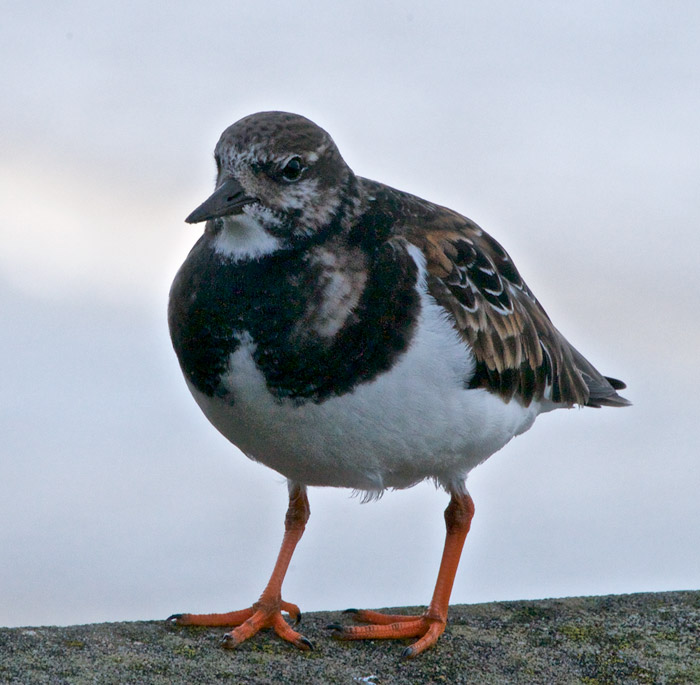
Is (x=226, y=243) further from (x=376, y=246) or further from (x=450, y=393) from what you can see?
(x=450, y=393)

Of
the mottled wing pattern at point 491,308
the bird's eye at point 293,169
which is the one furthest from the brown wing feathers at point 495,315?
the bird's eye at point 293,169

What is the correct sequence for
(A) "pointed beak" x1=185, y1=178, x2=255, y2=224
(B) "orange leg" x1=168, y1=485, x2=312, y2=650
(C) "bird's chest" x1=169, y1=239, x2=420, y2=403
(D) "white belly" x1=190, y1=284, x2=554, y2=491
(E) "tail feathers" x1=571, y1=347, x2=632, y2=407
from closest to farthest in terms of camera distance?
(A) "pointed beak" x1=185, y1=178, x2=255, y2=224 < (C) "bird's chest" x1=169, y1=239, x2=420, y2=403 < (D) "white belly" x1=190, y1=284, x2=554, y2=491 < (B) "orange leg" x1=168, y1=485, x2=312, y2=650 < (E) "tail feathers" x1=571, y1=347, x2=632, y2=407

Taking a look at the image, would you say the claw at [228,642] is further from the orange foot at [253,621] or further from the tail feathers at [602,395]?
the tail feathers at [602,395]

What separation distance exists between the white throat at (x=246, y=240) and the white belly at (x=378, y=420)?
51 centimetres


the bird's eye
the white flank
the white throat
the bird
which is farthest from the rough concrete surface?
the bird's eye

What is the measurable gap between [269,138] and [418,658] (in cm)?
335

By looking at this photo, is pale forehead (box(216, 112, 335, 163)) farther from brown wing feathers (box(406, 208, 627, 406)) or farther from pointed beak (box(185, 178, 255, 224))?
brown wing feathers (box(406, 208, 627, 406))

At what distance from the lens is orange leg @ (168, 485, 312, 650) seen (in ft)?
22.9

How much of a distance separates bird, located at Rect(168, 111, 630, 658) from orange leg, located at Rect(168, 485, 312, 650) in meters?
0.01

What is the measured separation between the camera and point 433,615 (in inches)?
288

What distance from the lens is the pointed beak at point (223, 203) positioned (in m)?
6.11

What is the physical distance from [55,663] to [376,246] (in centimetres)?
302

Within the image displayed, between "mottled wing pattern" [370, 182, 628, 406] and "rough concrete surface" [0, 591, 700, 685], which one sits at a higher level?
"mottled wing pattern" [370, 182, 628, 406]

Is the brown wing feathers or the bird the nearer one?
the bird
